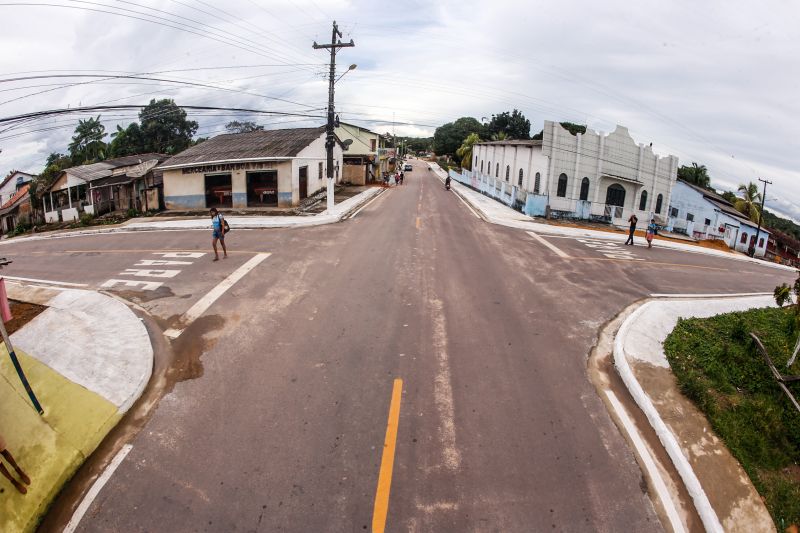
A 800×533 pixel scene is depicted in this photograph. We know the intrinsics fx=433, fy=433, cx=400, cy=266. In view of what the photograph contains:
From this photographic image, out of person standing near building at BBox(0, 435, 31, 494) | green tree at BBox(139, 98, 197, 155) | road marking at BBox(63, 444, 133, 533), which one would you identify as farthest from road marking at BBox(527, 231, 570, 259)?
green tree at BBox(139, 98, 197, 155)

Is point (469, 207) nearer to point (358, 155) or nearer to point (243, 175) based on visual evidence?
point (243, 175)

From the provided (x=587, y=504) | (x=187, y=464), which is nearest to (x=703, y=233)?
(x=587, y=504)

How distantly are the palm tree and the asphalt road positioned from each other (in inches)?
1497

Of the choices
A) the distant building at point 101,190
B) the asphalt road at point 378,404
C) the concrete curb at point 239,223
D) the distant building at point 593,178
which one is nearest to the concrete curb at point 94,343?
the asphalt road at point 378,404

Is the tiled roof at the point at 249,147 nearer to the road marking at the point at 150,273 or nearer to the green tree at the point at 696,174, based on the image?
the road marking at the point at 150,273

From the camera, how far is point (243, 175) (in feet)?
86.7

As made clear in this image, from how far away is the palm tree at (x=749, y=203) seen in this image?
140 ft

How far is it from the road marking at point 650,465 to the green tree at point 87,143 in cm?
7100

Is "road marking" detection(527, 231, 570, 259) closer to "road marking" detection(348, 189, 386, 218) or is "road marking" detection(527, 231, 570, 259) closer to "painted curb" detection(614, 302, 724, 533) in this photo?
"painted curb" detection(614, 302, 724, 533)

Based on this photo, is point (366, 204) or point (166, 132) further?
point (166, 132)

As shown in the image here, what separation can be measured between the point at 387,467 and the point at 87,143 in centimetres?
7383

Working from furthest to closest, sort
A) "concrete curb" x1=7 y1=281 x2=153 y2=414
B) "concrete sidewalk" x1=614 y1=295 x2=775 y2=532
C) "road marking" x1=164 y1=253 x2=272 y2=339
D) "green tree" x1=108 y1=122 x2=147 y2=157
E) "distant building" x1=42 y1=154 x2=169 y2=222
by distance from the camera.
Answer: "green tree" x1=108 y1=122 x2=147 y2=157 → "distant building" x1=42 y1=154 x2=169 y2=222 → "road marking" x1=164 y1=253 x2=272 y2=339 → "concrete curb" x1=7 y1=281 x2=153 y2=414 → "concrete sidewalk" x1=614 y1=295 x2=775 y2=532

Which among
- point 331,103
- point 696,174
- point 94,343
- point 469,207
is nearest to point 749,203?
point 696,174

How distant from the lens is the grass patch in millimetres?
5513
